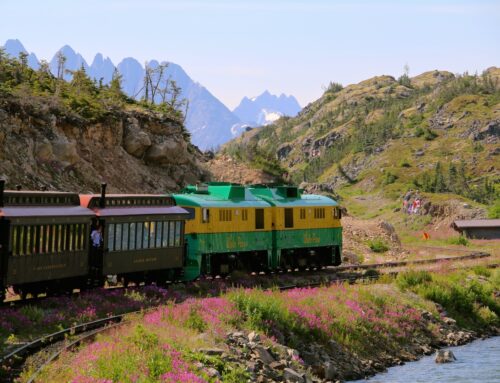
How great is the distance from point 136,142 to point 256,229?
2263cm

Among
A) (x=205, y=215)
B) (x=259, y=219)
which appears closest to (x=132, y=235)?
(x=205, y=215)

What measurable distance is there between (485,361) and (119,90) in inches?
1656

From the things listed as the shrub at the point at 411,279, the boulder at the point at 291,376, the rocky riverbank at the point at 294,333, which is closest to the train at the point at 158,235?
the rocky riverbank at the point at 294,333

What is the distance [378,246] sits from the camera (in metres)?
56.5

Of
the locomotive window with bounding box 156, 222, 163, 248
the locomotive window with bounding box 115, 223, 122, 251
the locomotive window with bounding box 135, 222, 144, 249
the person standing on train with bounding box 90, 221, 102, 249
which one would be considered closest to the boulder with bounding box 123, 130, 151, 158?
the locomotive window with bounding box 156, 222, 163, 248

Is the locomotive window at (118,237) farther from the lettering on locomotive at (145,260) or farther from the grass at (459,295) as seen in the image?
the grass at (459,295)

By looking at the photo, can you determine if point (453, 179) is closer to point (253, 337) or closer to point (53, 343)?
point (253, 337)

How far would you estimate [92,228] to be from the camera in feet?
83.4

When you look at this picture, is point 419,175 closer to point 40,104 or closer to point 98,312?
point 40,104

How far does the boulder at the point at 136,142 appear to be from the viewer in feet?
178

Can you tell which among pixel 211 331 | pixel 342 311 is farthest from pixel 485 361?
pixel 211 331

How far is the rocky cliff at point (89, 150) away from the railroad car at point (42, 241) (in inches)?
718

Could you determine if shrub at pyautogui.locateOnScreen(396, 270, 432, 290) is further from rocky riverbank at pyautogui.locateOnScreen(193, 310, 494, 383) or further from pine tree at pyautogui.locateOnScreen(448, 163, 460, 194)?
pine tree at pyautogui.locateOnScreen(448, 163, 460, 194)

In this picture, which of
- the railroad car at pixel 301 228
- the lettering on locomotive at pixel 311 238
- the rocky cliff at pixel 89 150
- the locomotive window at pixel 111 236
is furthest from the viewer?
the rocky cliff at pixel 89 150
